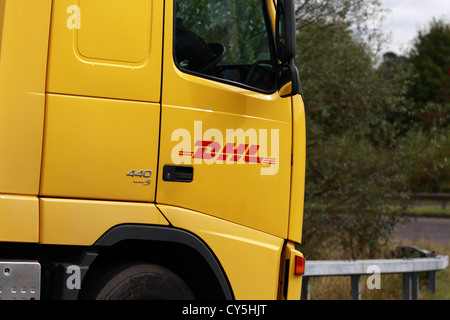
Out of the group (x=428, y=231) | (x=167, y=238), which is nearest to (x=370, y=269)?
(x=167, y=238)

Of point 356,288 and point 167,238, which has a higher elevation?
point 167,238

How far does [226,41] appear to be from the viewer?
527 cm

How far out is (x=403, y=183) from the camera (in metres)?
11.5

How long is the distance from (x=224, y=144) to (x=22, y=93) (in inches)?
50.7

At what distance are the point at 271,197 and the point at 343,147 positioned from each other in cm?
674

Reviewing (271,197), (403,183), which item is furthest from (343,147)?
(271,197)

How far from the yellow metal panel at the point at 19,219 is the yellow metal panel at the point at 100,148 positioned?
130 mm

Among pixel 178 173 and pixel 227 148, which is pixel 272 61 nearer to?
pixel 227 148

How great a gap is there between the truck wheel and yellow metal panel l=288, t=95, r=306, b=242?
0.91 meters

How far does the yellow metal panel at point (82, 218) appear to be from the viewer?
415cm

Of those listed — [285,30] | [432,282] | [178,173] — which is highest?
[285,30]

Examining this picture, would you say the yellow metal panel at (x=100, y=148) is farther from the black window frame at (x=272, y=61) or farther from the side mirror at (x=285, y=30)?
the side mirror at (x=285, y=30)

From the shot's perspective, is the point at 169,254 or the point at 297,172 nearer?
the point at 169,254

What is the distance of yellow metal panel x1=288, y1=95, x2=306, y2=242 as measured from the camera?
4.97 metres
